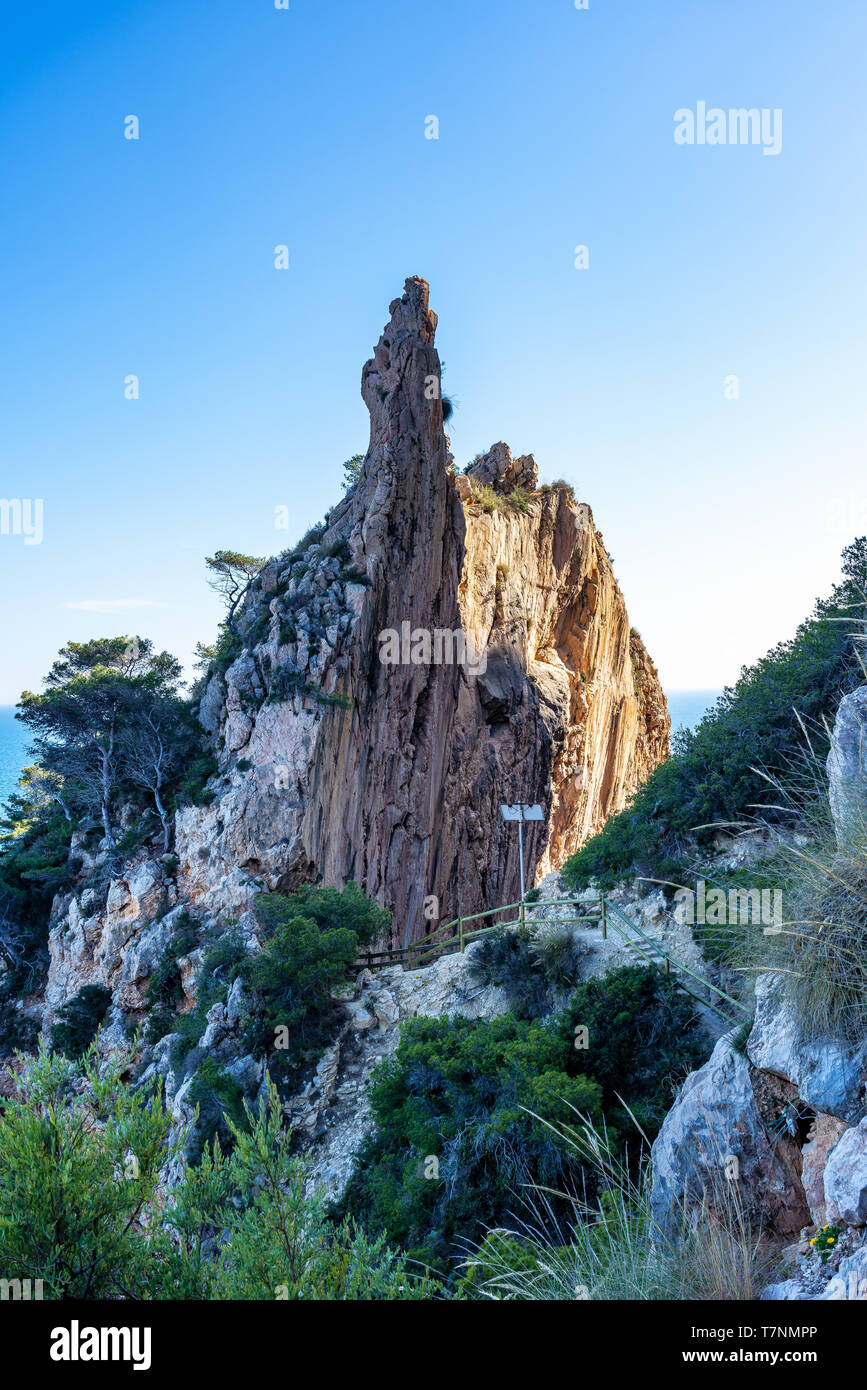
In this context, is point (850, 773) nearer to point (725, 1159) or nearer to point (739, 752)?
point (725, 1159)

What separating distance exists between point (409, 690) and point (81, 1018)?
15.1 m

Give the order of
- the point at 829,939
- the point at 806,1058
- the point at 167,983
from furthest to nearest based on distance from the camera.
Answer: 1. the point at 167,983
2. the point at 806,1058
3. the point at 829,939

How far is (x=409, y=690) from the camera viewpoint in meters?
28.8

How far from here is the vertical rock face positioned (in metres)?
23.6

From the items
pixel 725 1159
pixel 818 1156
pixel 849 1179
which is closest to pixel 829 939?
pixel 849 1179

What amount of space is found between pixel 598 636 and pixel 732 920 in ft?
126

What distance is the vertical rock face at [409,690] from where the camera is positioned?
77.6 ft

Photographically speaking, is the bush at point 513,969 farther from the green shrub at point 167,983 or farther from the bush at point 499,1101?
the green shrub at point 167,983

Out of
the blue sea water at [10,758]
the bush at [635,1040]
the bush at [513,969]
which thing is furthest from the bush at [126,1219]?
the blue sea water at [10,758]

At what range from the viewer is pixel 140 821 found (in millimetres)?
26047

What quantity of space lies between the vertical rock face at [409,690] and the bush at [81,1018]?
13.1 feet
